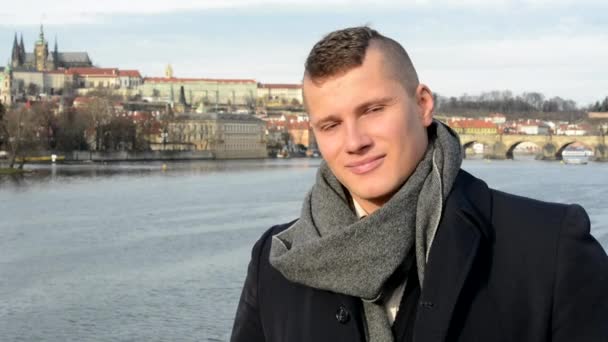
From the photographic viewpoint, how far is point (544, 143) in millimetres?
78438

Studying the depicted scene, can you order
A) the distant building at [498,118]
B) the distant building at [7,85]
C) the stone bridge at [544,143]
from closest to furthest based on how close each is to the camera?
the stone bridge at [544,143] < the distant building at [7,85] < the distant building at [498,118]

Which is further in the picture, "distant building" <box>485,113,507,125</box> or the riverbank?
"distant building" <box>485,113,507,125</box>

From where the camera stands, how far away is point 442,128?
4.97 feet

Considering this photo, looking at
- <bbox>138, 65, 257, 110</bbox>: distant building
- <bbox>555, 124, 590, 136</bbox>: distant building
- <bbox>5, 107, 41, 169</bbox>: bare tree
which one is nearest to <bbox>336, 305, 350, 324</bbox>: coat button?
<bbox>5, 107, 41, 169</bbox>: bare tree

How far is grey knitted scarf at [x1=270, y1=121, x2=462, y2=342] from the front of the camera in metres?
1.37

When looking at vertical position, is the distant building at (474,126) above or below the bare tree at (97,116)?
below

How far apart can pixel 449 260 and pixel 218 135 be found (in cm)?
8239

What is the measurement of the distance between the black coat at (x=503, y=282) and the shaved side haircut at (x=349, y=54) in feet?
0.56

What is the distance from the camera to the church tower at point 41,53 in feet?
411

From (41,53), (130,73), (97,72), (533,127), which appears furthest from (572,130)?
(41,53)

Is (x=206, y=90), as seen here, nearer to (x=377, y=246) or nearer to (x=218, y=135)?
(x=218, y=135)

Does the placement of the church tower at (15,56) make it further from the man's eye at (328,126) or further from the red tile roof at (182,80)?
the man's eye at (328,126)

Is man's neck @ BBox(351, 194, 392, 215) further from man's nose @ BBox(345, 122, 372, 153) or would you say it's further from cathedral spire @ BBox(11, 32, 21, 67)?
cathedral spire @ BBox(11, 32, 21, 67)

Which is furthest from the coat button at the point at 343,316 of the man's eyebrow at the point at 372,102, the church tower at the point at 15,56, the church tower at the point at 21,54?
the church tower at the point at 21,54
